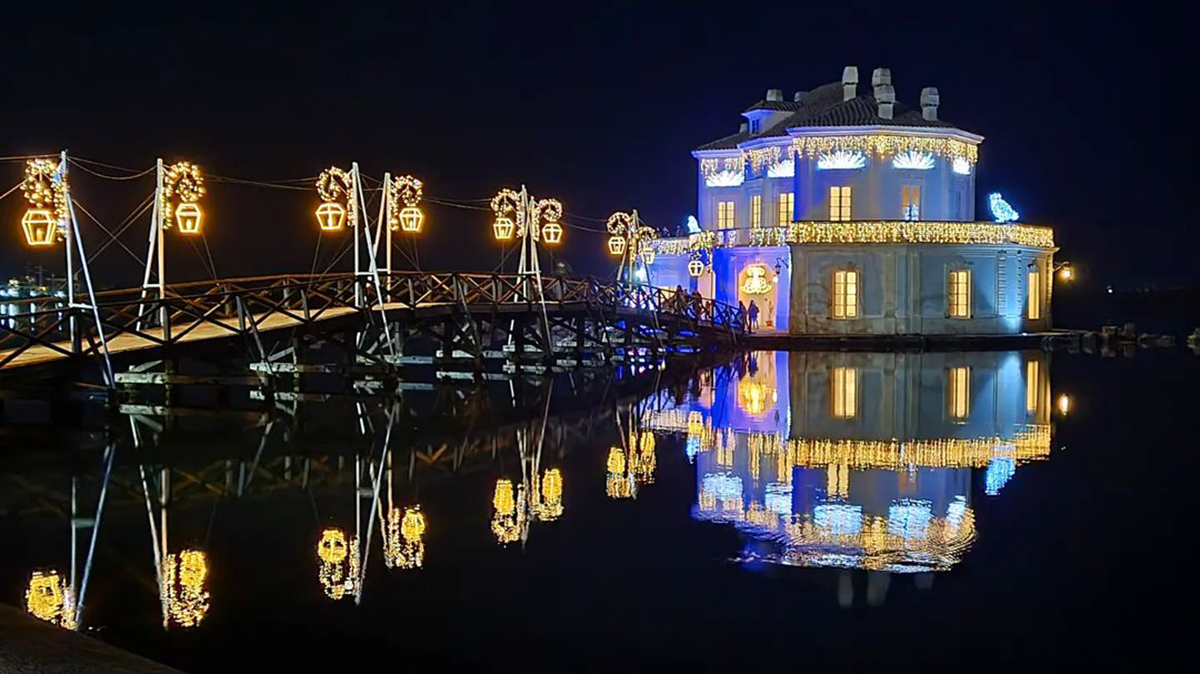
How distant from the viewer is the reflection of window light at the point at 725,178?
4628 centimetres

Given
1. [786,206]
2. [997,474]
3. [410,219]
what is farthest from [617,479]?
[786,206]

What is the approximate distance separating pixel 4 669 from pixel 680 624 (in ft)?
13.6

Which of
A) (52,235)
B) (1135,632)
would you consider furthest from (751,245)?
(1135,632)

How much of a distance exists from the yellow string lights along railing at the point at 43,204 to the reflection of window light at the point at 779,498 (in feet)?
41.8

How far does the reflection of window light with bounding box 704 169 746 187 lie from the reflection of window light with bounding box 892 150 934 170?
6.47 m

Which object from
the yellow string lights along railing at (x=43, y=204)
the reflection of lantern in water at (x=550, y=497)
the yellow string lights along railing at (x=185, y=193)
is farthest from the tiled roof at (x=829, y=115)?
the reflection of lantern in water at (x=550, y=497)

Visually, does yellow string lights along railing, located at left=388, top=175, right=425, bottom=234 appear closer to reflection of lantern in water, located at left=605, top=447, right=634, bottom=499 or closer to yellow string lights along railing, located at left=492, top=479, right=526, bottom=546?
reflection of lantern in water, located at left=605, top=447, right=634, bottom=499

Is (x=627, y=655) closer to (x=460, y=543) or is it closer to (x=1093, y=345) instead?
(x=460, y=543)

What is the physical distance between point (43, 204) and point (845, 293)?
26.2 meters

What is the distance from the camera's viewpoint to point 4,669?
565 cm

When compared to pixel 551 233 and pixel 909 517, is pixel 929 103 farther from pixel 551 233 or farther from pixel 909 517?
pixel 909 517

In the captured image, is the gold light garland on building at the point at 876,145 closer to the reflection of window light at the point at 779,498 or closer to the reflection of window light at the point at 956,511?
the reflection of window light at the point at 779,498

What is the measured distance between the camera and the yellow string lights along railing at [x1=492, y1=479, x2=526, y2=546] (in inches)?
432

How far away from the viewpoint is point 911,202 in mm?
41562
